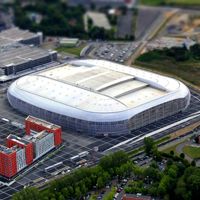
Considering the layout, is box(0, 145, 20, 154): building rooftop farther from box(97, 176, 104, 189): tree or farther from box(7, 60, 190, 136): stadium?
box(7, 60, 190, 136): stadium

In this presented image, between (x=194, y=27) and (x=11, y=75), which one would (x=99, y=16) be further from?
(x=11, y=75)

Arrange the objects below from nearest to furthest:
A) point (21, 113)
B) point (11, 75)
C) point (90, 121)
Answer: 1. point (90, 121)
2. point (21, 113)
3. point (11, 75)

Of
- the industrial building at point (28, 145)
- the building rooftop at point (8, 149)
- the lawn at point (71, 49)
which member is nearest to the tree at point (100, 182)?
the industrial building at point (28, 145)

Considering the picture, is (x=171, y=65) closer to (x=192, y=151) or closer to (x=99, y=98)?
(x=99, y=98)

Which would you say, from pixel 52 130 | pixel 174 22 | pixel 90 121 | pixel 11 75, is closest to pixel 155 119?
pixel 90 121

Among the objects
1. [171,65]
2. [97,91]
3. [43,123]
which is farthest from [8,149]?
[171,65]
